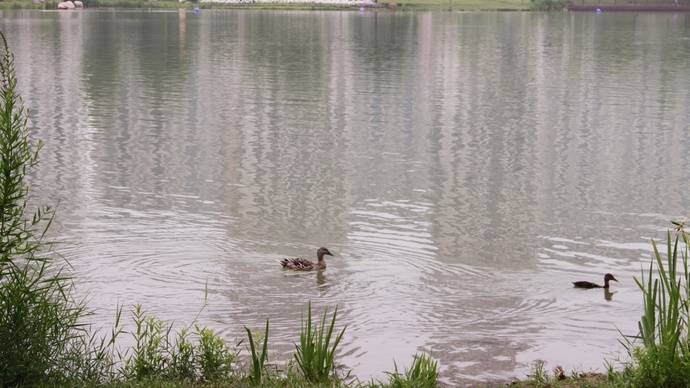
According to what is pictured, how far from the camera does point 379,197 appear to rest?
2486 centimetres

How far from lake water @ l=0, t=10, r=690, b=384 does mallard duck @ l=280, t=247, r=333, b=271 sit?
16cm

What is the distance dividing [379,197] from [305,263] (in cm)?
687

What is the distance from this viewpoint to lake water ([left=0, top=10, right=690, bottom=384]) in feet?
53.5

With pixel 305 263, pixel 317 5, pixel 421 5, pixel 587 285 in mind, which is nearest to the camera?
pixel 587 285

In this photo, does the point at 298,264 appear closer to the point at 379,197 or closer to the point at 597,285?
the point at 597,285

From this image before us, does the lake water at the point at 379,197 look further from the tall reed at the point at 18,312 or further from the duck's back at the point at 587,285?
the tall reed at the point at 18,312

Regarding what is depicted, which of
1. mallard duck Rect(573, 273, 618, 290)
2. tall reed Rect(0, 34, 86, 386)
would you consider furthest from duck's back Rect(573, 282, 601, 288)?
tall reed Rect(0, 34, 86, 386)

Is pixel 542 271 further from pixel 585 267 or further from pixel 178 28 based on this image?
pixel 178 28

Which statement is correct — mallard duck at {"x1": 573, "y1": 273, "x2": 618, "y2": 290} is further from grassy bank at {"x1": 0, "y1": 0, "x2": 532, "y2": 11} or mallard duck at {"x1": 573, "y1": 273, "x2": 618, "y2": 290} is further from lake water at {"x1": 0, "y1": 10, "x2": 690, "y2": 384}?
grassy bank at {"x1": 0, "y1": 0, "x2": 532, "y2": 11}

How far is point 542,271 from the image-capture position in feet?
62.8

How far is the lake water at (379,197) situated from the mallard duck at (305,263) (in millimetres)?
160

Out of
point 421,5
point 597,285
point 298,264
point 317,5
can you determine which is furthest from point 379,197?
point 317,5

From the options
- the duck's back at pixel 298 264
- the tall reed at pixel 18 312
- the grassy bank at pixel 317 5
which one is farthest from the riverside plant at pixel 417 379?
the grassy bank at pixel 317 5

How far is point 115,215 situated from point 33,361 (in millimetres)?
12089
